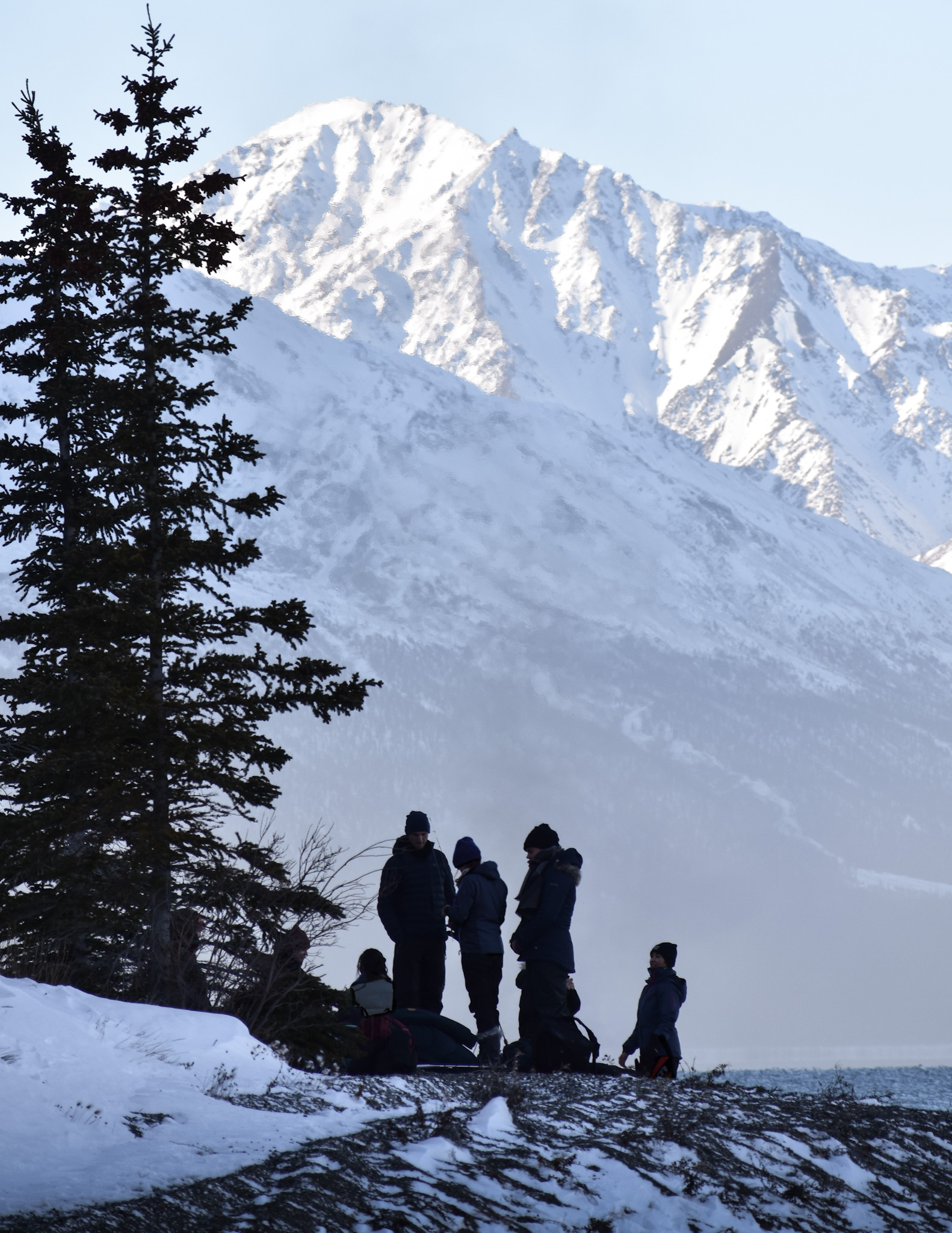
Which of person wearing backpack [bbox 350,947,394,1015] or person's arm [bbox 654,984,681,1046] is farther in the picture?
person's arm [bbox 654,984,681,1046]

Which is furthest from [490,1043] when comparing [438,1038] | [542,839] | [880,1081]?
[880,1081]

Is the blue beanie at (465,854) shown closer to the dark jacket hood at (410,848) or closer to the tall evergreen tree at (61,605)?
the dark jacket hood at (410,848)

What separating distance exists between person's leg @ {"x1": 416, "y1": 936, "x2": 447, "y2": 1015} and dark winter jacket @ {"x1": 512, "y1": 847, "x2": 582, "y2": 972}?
3.06 ft

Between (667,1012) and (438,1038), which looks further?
(667,1012)

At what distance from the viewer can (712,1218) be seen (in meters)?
5.23

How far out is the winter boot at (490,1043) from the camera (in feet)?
36.3

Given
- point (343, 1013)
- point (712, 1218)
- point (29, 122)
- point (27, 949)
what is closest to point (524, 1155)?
point (712, 1218)

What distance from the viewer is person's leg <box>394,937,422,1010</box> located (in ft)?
39.5

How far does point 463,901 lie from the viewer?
11.4 m

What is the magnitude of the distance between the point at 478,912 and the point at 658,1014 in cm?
167

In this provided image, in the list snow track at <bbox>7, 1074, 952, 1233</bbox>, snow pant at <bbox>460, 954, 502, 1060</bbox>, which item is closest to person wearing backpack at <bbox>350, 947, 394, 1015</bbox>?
snow pant at <bbox>460, 954, 502, 1060</bbox>

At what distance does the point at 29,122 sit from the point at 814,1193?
44.0ft

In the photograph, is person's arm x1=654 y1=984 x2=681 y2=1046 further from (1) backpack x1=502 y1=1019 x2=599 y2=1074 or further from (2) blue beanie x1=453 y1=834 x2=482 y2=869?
(2) blue beanie x1=453 y1=834 x2=482 y2=869

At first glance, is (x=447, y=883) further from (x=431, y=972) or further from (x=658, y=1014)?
(x=658, y=1014)
